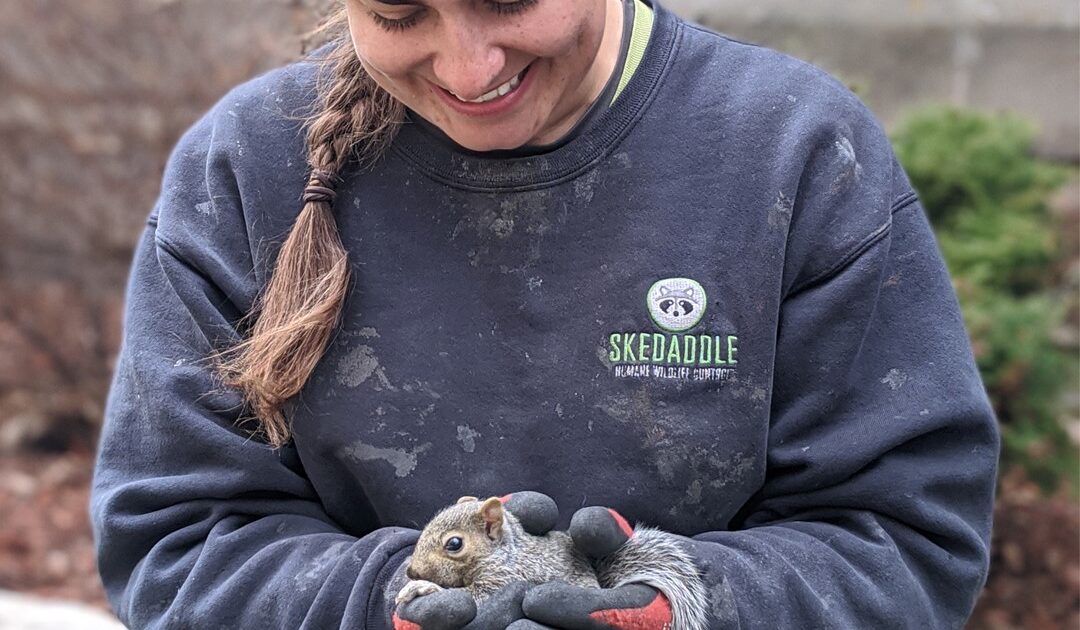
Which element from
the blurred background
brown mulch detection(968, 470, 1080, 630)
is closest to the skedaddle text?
the blurred background

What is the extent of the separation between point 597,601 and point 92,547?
160 inches

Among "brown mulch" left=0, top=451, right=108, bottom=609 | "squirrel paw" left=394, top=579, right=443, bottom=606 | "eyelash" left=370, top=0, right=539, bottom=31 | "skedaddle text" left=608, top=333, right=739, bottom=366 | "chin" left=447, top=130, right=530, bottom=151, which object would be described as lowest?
"brown mulch" left=0, top=451, right=108, bottom=609

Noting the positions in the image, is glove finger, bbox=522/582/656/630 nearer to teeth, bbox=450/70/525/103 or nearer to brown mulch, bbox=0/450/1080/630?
teeth, bbox=450/70/525/103

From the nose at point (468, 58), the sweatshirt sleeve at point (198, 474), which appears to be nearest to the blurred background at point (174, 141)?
the sweatshirt sleeve at point (198, 474)

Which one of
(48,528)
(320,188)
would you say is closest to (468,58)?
(320,188)

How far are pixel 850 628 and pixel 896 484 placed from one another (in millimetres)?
237

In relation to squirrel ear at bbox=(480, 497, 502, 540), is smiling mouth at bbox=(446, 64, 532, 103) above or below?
above

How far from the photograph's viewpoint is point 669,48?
2.13 metres

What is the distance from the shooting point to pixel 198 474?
6.79 ft

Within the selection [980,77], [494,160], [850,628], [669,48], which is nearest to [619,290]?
[494,160]

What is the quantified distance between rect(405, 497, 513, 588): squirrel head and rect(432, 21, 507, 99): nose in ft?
1.93

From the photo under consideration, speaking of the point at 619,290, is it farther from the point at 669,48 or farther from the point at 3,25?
the point at 3,25

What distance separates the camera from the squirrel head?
1815mm

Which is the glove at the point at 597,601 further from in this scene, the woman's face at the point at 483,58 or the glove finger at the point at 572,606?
the woman's face at the point at 483,58
